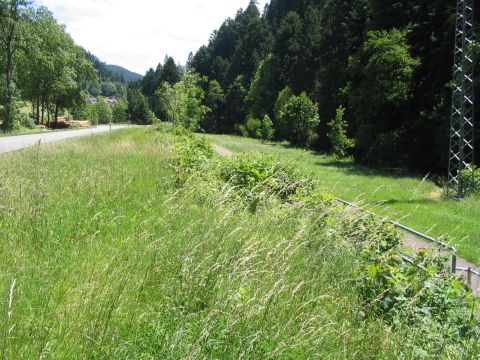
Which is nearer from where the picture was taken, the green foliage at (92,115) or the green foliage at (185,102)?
the green foliage at (185,102)

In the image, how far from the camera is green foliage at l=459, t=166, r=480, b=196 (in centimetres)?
1442

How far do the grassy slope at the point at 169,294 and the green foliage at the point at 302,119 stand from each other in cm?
4051

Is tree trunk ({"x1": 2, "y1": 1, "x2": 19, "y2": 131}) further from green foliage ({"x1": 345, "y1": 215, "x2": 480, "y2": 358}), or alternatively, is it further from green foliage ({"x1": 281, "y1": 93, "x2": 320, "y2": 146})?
green foliage ({"x1": 345, "y1": 215, "x2": 480, "y2": 358})

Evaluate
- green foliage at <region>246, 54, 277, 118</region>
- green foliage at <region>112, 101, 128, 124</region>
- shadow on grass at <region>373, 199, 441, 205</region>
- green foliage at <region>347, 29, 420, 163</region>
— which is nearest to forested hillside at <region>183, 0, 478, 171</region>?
green foliage at <region>347, 29, 420, 163</region>

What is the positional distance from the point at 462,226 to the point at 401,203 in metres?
2.62

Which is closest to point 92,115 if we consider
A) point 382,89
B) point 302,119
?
point 302,119

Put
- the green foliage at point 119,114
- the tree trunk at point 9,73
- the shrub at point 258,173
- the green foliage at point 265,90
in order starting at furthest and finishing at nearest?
the green foliage at point 119,114 < the green foliage at point 265,90 < the tree trunk at point 9,73 < the shrub at point 258,173

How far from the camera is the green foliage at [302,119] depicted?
44.3 m

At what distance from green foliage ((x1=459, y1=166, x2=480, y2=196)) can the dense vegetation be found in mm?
11050

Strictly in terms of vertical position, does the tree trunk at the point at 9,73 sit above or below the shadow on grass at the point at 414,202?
above

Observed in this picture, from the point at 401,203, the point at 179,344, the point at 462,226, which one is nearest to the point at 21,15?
the point at 401,203

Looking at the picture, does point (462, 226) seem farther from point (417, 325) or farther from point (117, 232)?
point (117, 232)

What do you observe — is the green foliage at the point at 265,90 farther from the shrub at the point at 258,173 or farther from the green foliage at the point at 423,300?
the green foliage at the point at 423,300

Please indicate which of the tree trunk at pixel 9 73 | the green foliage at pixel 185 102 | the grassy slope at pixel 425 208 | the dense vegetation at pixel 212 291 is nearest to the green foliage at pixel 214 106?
the green foliage at pixel 185 102
